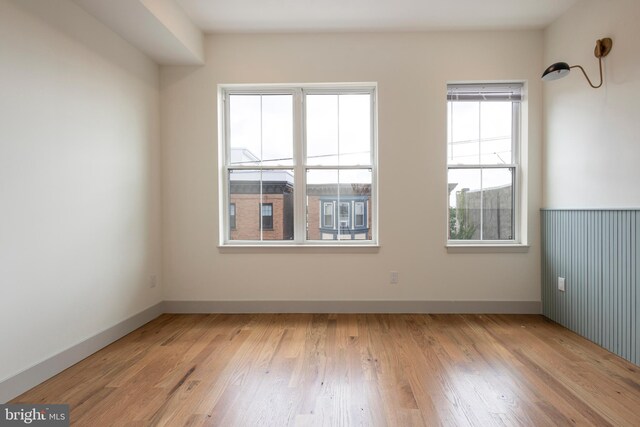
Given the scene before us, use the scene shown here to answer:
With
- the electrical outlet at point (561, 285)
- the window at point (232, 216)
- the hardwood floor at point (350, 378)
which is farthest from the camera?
the window at point (232, 216)

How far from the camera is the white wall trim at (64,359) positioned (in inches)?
78.0

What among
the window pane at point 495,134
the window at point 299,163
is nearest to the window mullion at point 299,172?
the window at point 299,163

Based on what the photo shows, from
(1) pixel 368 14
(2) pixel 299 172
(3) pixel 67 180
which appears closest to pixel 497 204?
(2) pixel 299 172

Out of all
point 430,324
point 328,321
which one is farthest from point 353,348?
point 430,324

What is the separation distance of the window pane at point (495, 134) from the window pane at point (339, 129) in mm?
1226

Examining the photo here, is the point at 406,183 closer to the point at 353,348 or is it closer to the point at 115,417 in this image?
the point at 353,348

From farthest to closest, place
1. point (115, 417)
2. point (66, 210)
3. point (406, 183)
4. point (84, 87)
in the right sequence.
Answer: point (406, 183) → point (84, 87) → point (66, 210) → point (115, 417)

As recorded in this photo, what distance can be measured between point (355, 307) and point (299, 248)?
839 mm

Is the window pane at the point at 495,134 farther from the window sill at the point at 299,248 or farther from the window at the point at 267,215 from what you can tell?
the window at the point at 267,215

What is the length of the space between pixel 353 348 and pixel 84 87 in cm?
284

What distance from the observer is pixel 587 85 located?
287 cm

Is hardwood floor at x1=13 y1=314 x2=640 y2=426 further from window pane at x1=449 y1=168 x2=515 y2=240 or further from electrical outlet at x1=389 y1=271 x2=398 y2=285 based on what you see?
window pane at x1=449 y1=168 x2=515 y2=240

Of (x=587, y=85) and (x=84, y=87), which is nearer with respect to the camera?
(x=84, y=87)

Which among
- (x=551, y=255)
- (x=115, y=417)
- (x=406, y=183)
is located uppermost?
(x=406, y=183)
